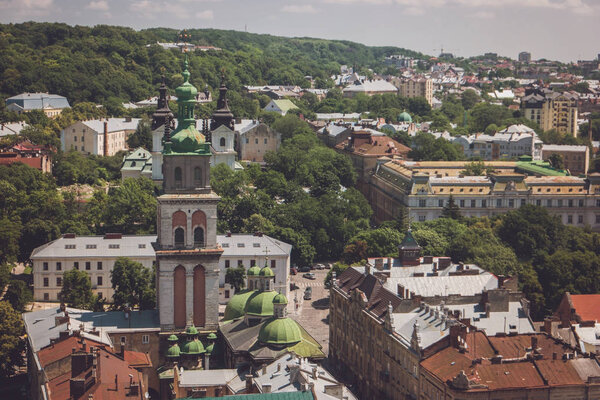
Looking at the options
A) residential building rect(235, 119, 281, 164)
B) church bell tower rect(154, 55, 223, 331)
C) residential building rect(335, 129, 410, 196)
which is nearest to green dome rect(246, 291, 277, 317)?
church bell tower rect(154, 55, 223, 331)

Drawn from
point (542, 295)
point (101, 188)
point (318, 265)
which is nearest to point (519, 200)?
point (318, 265)

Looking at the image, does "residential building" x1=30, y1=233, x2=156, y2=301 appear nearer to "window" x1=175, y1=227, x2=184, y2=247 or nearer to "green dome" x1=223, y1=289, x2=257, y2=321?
"green dome" x1=223, y1=289, x2=257, y2=321

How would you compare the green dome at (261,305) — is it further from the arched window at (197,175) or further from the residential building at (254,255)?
the residential building at (254,255)

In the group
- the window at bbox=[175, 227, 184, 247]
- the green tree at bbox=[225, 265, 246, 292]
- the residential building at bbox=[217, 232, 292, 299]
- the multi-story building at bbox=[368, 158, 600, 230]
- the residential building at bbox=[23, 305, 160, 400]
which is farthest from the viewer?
the multi-story building at bbox=[368, 158, 600, 230]

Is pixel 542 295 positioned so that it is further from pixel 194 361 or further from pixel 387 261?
pixel 194 361

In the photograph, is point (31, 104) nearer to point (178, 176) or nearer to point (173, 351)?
point (178, 176)

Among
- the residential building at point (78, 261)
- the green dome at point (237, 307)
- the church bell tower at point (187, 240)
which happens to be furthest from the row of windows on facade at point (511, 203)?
the church bell tower at point (187, 240)
